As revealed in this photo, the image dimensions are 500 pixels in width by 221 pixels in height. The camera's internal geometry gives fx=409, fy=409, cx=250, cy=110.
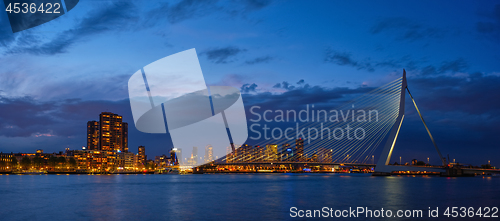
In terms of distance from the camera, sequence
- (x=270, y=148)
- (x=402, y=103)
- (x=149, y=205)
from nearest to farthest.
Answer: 1. (x=149, y=205)
2. (x=402, y=103)
3. (x=270, y=148)

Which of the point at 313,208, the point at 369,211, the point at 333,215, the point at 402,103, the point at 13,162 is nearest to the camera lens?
the point at 333,215

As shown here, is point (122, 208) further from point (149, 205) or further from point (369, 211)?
point (369, 211)

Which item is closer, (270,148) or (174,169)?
(270,148)

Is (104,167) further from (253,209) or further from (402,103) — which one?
(253,209)

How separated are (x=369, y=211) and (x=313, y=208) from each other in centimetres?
321

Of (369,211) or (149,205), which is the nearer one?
(369,211)

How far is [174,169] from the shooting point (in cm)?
15600

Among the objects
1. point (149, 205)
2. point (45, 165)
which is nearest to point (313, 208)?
point (149, 205)

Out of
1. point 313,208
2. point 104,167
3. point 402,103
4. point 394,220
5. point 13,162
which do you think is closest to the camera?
point 394,220

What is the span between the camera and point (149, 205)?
2580 cm

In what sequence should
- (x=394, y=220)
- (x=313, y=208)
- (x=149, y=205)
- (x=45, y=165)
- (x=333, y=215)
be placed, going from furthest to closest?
(x=45, y=165)
(x=149, y=205)
(x=313, y=208)
(x=333, y=215)
(x=394, y=220)

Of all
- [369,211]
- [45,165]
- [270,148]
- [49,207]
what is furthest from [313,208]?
[45,165]

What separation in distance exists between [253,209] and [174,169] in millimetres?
136773

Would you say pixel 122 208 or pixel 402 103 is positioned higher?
pixel 402 103
